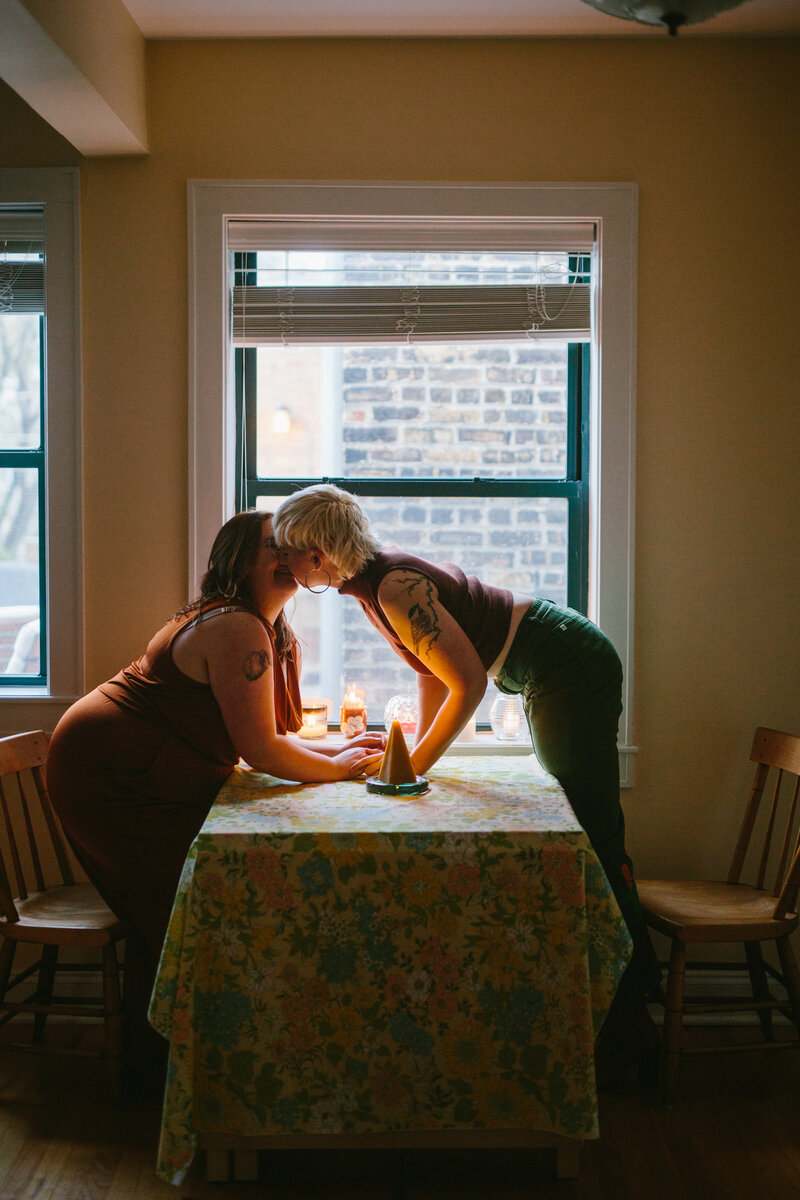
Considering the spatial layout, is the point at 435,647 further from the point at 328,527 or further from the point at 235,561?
the point at 235,561

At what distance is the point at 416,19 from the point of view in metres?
2.70

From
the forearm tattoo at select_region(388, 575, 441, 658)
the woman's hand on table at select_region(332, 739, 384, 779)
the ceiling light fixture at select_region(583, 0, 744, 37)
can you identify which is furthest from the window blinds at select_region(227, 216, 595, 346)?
the ceiling light fixture at select_region(583, 0, 744, 37)

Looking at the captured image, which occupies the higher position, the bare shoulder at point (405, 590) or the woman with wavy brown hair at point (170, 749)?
the bare shoulder at point (405, 590)

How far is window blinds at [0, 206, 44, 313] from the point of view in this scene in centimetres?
290

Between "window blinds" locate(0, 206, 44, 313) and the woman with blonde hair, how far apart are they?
126 centimetres

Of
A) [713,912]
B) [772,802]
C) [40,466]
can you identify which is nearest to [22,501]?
[40,466]

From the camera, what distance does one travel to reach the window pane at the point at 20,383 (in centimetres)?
301

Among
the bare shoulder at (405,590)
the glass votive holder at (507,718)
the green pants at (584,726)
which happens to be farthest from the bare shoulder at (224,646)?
the glass votive holder at (507,718)

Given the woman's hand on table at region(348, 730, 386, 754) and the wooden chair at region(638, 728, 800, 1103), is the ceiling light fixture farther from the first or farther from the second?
the wooden chair at region(638, 728, 800, 1103)

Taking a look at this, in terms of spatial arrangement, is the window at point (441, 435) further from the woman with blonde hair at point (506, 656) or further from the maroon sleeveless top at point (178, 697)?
the maroon sleeveless top at point (178, 697)

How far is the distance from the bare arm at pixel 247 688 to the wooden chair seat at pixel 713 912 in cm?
108

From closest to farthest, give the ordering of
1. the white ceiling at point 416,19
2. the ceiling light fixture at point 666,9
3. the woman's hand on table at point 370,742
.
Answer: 1. the ceiling light fixture at point 666,9
2. the woman's hand on table at point 370,742
3. the white ceiling at point 416,19

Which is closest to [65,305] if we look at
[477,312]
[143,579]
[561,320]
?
[143,579]

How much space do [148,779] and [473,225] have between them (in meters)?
1.96
